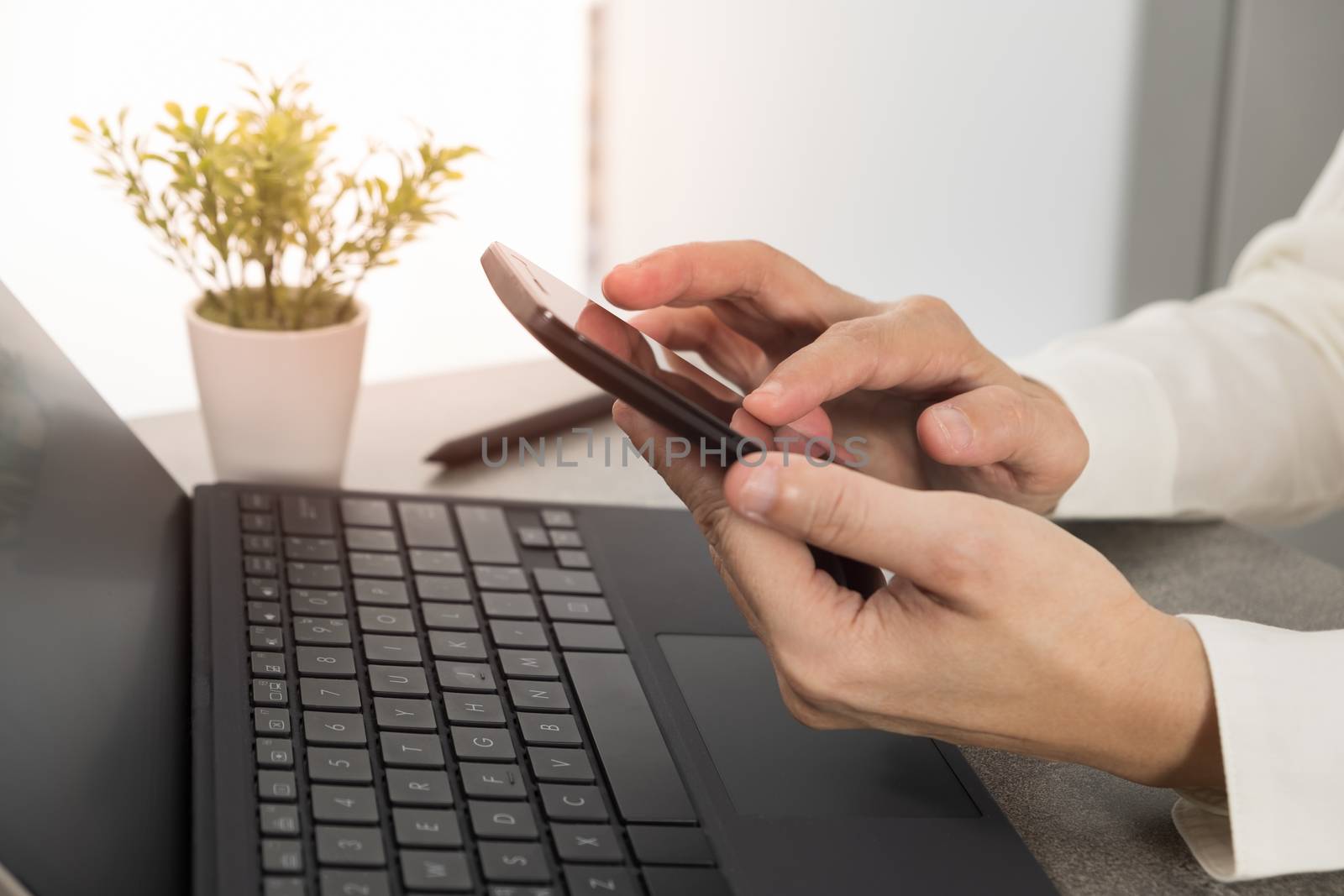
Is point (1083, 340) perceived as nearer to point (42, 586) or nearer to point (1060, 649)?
point (1060, 649)

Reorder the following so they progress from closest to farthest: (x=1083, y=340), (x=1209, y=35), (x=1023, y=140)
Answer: (x=1083, y=340)
(x=1209, y=35)
(x=1023, y=140)

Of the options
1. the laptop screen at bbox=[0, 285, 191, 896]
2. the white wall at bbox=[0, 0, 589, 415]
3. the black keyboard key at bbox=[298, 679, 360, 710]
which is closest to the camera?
the laptop screen at bbox=[0, 285, 191, 896]

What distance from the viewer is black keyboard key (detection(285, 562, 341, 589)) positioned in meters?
0.56

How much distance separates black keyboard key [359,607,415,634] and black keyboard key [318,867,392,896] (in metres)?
0.16

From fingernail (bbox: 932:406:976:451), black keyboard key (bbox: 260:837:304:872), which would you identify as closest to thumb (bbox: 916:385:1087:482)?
fingernail (bbox: 932:406:976:451)

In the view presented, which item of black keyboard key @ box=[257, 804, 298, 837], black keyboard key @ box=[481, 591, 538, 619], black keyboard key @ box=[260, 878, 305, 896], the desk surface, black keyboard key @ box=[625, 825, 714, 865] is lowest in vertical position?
the desk surface

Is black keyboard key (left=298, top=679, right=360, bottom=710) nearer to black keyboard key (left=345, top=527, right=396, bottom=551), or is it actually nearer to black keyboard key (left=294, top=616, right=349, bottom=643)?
black keyboard key (left=294, top=616, right=349, bottom=643)

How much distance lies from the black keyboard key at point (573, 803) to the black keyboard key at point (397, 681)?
0.26 feet

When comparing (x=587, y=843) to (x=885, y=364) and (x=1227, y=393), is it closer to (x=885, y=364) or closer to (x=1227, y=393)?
(x=885, y=364)

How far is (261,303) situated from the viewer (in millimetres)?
714

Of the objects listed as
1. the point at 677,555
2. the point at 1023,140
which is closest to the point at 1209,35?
the point at 1023,140

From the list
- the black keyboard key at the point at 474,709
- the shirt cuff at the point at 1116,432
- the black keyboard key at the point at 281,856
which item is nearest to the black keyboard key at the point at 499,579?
the black keyboard key at the point at 474,709

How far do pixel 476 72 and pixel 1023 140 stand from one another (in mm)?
908

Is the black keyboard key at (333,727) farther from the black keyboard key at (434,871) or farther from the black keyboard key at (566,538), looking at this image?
the black keyboard key at (566,538)
